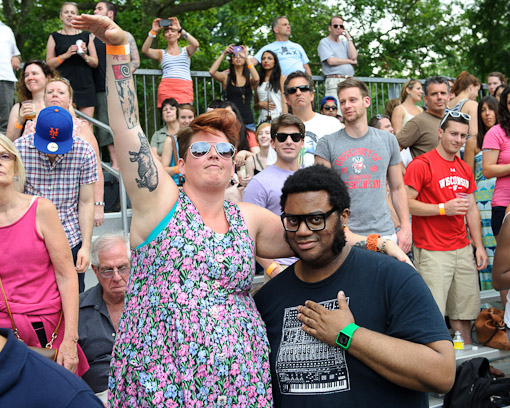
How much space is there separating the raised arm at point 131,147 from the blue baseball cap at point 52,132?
1720mm

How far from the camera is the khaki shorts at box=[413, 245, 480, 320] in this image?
535cm

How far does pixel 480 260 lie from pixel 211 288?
12.6ft

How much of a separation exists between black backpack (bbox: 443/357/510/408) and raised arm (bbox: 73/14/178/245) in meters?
2.83

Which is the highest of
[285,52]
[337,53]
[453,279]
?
[337,53]

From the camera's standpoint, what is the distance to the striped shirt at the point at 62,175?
4.14 meters


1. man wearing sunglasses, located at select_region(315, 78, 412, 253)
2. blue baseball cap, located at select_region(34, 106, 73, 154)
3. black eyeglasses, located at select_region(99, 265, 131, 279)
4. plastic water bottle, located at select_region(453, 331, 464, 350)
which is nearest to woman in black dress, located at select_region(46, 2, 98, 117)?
blue baseball cap, located at select_region(34, 106, 73, 154)

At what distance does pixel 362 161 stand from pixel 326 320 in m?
2.39

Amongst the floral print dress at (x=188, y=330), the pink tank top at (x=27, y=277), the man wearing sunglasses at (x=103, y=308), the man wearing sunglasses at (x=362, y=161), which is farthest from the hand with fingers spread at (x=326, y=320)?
the man wearing sunglasses at (x=362, y=161)

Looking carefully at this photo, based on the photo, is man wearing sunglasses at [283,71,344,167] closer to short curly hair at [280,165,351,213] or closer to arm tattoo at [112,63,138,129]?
short curly hair at [280,165,351,213]

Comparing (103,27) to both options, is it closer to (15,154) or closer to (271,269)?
(15,154)

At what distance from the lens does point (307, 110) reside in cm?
577

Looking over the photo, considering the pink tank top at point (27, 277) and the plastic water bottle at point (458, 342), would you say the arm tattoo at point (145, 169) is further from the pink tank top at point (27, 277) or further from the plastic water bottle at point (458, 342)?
the plastic water bottle at point (458, 342)

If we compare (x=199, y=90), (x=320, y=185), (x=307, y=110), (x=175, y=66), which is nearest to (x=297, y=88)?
(x=307, y=110)

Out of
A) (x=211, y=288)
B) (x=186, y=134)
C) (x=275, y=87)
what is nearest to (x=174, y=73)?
(x=275, y=87)
